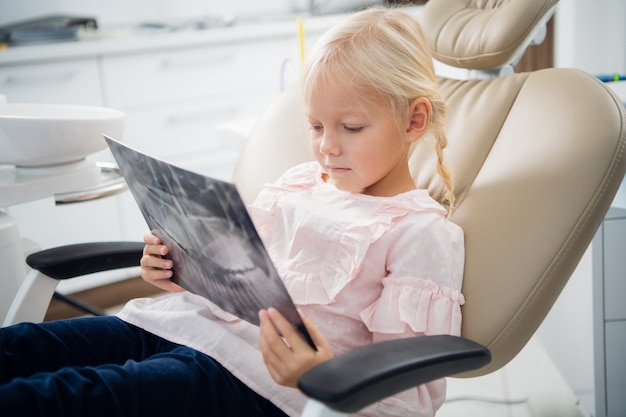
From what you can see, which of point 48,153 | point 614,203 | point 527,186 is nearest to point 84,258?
point 48,153

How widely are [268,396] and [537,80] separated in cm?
64

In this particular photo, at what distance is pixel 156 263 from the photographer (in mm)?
1056

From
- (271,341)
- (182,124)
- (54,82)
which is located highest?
(54,82)

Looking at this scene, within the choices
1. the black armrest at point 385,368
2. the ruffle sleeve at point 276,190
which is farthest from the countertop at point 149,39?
the black armrest at point 385,368

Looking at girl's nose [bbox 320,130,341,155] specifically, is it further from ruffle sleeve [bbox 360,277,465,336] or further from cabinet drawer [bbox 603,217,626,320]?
cabinet drawer [bbox 603,217,626,320]

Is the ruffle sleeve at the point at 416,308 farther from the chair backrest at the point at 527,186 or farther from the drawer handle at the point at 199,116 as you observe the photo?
the drawer handle at the point at 199,116

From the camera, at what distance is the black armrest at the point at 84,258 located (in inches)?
46.6

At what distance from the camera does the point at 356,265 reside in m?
0.97

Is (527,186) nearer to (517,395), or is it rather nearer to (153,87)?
(517,395)

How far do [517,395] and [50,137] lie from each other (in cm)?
122

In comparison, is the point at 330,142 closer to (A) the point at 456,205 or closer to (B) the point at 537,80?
(A) the point at 456,205

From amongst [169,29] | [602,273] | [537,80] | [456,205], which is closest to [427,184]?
[456,205]

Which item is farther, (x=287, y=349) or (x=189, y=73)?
(x=189, y=73)

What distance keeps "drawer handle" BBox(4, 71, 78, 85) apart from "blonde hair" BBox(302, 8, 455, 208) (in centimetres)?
140
